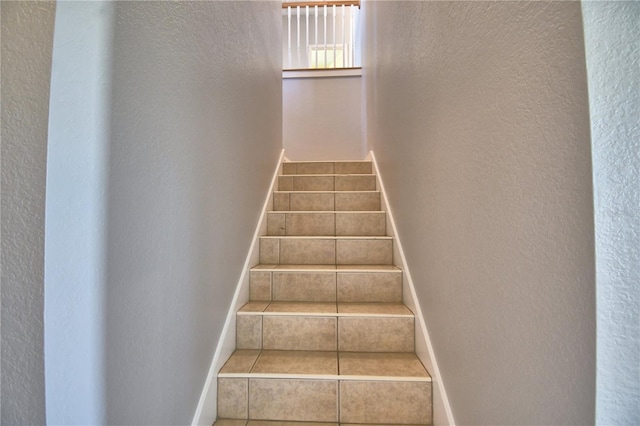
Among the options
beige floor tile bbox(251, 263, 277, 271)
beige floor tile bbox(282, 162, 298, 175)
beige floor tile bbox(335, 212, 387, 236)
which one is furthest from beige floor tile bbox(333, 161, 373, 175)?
beige floor tile bbox(251, 263, 277, 271)

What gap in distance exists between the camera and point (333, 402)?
3.58 ft

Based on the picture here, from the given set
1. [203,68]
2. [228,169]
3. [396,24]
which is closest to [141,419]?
[228,169]

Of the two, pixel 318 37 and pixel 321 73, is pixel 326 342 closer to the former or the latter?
pixel 321 73

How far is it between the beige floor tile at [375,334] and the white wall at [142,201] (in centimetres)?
57

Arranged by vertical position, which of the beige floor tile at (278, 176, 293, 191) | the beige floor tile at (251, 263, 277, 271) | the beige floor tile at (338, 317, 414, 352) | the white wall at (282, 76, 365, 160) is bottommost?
the beige floor tile at (338, 317, 414, 352)

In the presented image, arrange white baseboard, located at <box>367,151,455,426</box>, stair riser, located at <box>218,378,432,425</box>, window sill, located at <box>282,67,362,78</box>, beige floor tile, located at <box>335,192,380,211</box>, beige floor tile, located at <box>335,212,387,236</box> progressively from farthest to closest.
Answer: window sill, located at <box>282,67,362,78</box> → beige floor tile, located at <box>335,192,380,211</box> → beige floor tile, located at <box>335,212,387,236</box> → stair riser, located at <box>218,378,432,425</box> → white baseboard, located at <box>367,151,455,426</box>

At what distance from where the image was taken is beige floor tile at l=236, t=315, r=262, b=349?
1.35 m

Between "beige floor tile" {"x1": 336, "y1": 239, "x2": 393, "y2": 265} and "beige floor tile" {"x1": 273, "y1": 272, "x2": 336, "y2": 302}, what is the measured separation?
265 mm

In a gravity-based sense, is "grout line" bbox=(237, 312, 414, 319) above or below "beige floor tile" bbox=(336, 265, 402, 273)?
below

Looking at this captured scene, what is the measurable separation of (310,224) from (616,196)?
5.72 ft

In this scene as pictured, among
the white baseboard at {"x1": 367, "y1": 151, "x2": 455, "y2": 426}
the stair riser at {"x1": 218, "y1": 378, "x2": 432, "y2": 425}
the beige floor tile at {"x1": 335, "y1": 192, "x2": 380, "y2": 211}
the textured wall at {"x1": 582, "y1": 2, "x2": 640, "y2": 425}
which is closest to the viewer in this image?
the textured wall at {"x1": 582, "y1": 2, "x2": 640, "y2": 425}

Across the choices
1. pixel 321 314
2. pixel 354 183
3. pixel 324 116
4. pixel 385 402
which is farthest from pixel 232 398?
pixel 324 116

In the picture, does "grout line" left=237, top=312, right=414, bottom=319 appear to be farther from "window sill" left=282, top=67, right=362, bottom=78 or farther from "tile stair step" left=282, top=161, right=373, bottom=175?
"window sill" left=282, top=67, right=362, bottom=78

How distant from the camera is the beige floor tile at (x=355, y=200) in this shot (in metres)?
2.30
